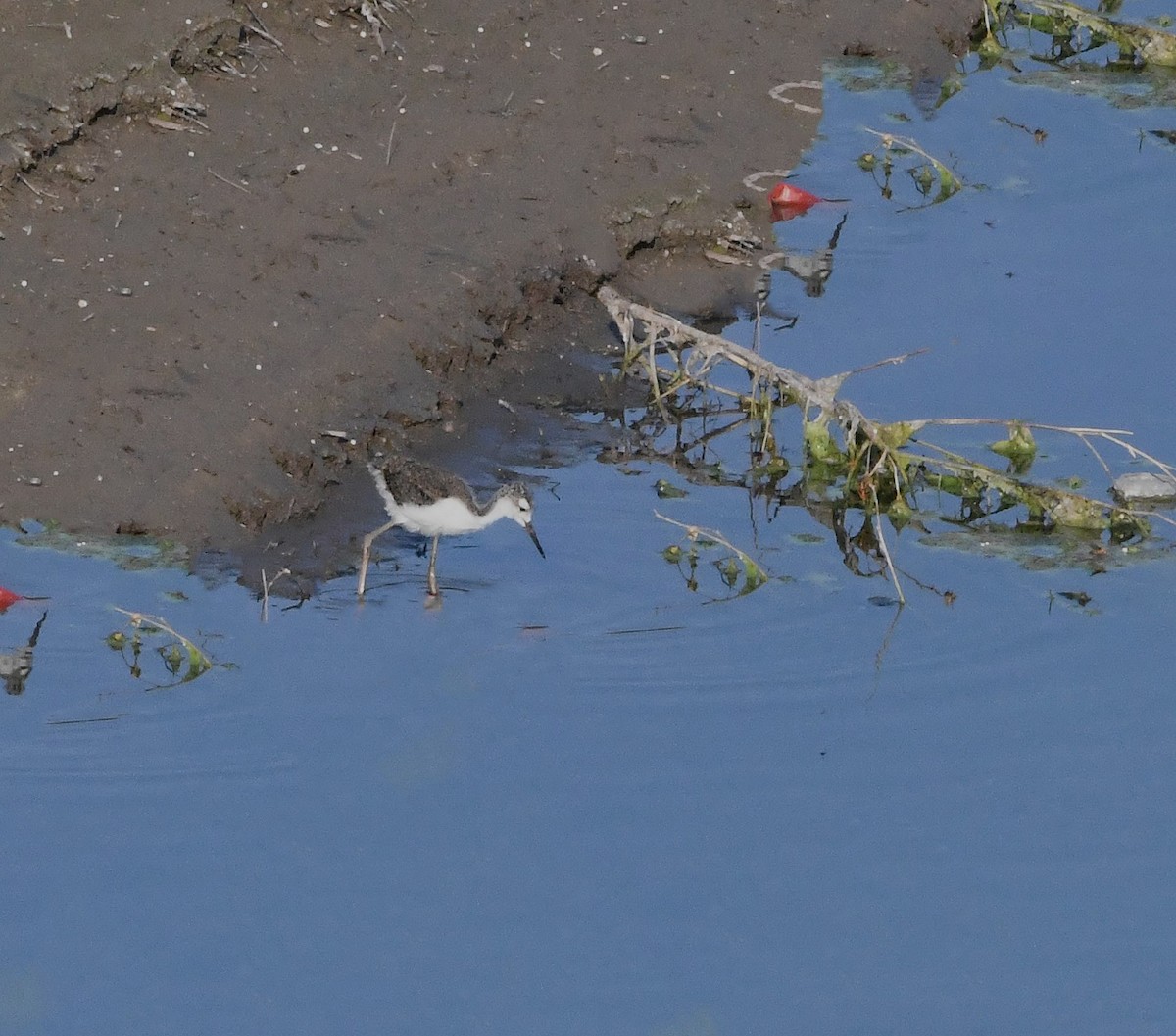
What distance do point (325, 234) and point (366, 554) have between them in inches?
107

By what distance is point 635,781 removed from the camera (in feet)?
26.3

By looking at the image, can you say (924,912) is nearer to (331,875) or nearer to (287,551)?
(331,875)

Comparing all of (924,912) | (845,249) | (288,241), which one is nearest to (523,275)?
(288,241)

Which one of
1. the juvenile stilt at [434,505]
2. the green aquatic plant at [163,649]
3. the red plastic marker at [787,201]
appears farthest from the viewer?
the red plastic marker at [787,201]

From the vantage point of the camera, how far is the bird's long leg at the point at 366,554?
9234mm

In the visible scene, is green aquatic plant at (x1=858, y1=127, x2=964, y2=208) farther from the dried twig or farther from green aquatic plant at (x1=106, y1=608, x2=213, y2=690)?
green aquatic plant at (x1=106, y1=608, x2=213, y2=690)

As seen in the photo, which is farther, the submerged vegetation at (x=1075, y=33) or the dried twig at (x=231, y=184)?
the submerged vegetation at (x=1075, y=33)

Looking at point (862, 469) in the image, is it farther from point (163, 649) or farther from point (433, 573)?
point (163, 649)

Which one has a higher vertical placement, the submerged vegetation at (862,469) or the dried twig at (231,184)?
the dried twig at (231,184)

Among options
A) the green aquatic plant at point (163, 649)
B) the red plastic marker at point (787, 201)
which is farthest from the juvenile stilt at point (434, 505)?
the red plastic marker at point (787, 201)

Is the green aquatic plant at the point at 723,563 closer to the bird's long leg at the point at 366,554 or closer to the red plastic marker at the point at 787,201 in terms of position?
the bird's long leg at the point at 366,554

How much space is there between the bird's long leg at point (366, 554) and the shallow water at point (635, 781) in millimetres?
Result: 101

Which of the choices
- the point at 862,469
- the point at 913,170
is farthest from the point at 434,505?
the point at 913,170

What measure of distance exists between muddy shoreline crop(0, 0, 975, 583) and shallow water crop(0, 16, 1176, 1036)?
0.70 m
